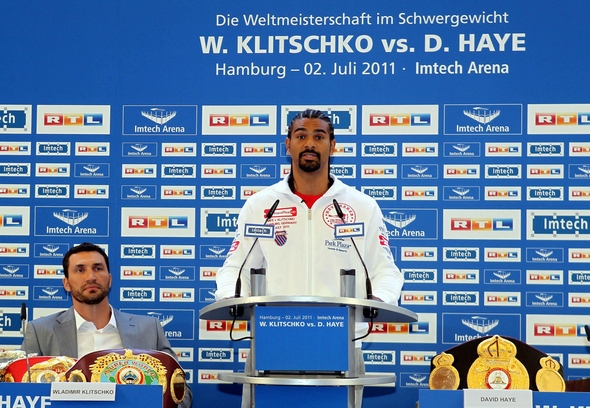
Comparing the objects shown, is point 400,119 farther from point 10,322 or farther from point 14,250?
point 10,322

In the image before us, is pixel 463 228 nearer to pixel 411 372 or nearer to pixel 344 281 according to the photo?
pixel 411 372

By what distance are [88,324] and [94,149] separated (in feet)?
3.81

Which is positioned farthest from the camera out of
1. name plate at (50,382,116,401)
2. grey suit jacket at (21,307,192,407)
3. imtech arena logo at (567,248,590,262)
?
imtech arena logo at (567,248,590,262)

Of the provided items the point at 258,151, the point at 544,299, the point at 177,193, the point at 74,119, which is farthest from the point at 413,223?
the point at 74,119

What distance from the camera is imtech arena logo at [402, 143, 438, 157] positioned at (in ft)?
15.7

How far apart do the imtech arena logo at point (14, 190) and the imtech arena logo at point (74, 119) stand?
1.17ft

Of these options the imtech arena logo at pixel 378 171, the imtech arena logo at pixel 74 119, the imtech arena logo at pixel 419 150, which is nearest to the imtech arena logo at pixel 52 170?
the imtech arena logo at pixel 74 119

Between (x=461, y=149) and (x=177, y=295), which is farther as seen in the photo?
(x=177, y=295)

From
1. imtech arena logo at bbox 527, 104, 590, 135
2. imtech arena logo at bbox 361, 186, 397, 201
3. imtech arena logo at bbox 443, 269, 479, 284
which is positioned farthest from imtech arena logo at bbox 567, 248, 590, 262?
imtech arena logo at bbox 361, 186, 397, 201

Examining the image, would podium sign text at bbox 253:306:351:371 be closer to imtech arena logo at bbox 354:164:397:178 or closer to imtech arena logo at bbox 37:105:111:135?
imtech arena logo at bbox 354:164:397:178

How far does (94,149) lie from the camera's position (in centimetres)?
497

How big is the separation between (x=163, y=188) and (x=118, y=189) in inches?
10.9

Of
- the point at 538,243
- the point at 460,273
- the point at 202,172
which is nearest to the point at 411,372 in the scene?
the point at 460,273

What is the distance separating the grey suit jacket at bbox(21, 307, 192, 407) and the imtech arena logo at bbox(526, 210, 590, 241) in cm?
220
